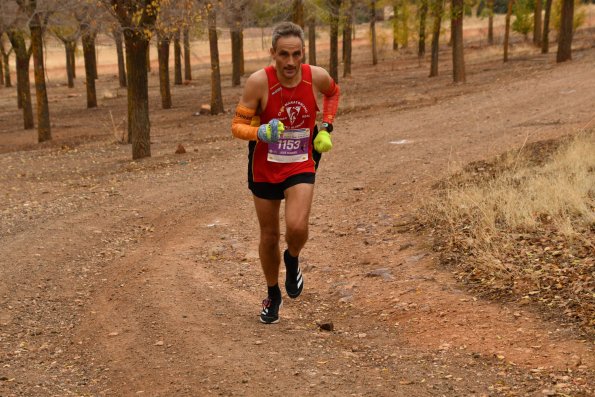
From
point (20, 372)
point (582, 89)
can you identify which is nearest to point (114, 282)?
point (20, 372)

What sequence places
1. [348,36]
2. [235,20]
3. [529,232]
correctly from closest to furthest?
1. [529,232]
2. [235,20]
3. [348,36]

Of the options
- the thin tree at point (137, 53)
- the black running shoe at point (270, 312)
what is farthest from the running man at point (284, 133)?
the thin tree at point (137, 53)

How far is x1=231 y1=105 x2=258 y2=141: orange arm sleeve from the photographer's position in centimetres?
576

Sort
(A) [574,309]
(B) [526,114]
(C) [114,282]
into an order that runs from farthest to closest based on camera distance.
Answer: (B) [526,114] → (C) [114,282] → (A) [574,309]

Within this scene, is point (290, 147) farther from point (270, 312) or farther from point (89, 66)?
point (89, 66)

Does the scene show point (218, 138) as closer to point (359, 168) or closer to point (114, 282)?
point (359, 168)

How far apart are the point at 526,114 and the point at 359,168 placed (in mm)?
5582

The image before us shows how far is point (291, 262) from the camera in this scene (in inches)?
255

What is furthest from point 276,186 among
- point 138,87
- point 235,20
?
point 235,20

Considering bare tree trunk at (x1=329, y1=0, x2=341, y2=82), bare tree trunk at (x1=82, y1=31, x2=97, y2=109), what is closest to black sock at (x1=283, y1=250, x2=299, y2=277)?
bare tree trunk at (x1=329, y1=0, x2=341, y2=82)

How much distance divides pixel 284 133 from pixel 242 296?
6.53ft

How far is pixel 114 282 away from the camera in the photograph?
8.01 meters

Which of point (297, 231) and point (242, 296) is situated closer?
point (297, 231)

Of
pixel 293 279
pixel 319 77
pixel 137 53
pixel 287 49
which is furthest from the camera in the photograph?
pixel 137 53
